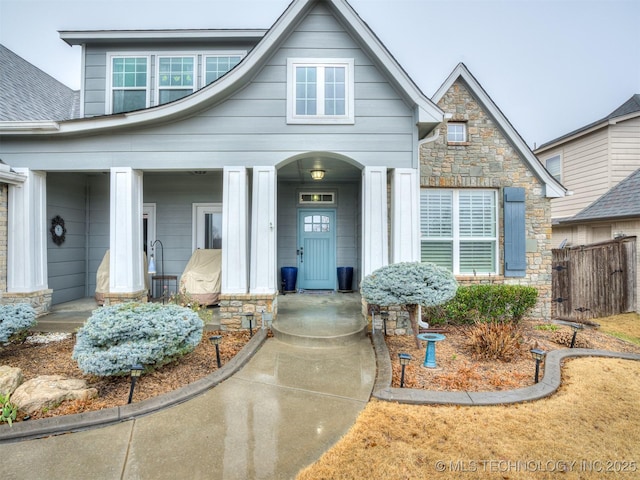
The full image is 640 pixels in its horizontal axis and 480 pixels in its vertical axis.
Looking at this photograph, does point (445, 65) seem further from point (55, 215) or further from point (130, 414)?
point (130, 414)

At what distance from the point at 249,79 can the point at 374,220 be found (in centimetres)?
338

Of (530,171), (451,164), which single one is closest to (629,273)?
(530,171)

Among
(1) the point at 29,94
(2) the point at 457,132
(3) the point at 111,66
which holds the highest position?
(3) the point at 111,66

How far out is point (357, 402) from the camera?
3131 millimetres

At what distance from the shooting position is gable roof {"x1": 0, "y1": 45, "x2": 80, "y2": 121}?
6.47 metres

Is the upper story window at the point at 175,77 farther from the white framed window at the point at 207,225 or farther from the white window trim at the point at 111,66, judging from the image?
the white framed window at the point at 207,225

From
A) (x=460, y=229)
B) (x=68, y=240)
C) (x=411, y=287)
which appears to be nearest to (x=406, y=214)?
(x=411, y=287)

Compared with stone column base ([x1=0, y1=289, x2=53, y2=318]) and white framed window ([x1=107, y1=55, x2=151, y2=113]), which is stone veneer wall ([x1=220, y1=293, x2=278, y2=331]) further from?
white framed window ([x1=107, y1=55, x2=151, y2=113])

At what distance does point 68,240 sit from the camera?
7.32 meters

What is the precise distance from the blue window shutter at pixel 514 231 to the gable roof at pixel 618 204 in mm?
3326

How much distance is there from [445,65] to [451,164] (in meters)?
25.8

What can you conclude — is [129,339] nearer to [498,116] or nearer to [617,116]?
[498,116]

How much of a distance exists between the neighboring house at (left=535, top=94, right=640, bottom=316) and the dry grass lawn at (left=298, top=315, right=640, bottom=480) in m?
7.02

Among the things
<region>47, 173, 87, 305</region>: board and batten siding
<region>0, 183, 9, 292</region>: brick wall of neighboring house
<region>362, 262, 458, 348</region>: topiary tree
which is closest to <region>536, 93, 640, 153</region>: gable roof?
<region>362, 262, 458, 348</region>: topiary tree
